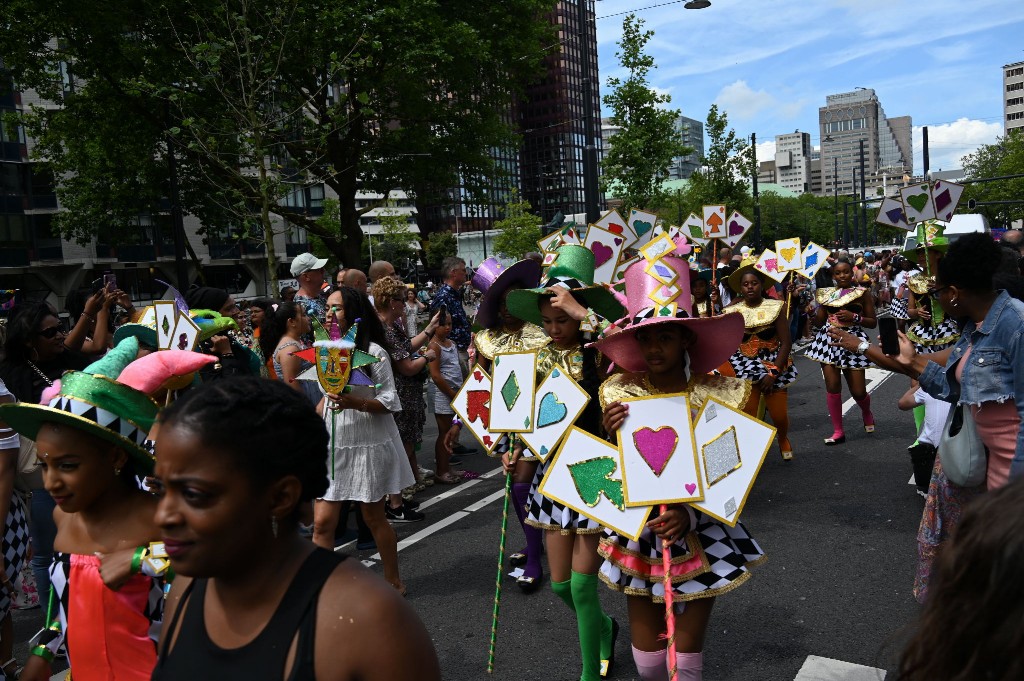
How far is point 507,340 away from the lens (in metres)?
5.51

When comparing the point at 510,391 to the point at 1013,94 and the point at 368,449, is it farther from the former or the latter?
the point at 1013,94

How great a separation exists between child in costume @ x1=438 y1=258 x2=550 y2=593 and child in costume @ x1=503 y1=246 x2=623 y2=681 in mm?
535

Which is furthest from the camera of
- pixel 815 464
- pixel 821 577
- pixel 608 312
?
pixel 815 464

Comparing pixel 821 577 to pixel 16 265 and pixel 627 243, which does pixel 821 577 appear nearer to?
pixel 627 243

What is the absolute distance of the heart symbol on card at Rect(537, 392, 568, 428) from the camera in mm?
3783

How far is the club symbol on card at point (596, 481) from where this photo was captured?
10.3 ft

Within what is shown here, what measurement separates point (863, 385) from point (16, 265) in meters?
42.8

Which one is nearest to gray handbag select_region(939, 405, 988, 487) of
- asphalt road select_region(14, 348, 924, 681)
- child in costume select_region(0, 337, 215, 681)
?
asphalt road select_region(14, 348, 924, 681)

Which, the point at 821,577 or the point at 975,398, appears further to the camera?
the point at 821,577

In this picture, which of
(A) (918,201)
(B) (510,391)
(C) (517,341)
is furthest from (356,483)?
(A) (918,201)

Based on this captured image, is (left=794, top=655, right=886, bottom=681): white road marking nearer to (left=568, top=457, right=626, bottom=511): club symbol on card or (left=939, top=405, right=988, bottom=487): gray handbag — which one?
(left=939, top=405, right=988, bottom=487): gray handbag

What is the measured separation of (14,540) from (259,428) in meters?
3.09

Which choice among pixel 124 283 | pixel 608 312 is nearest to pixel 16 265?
pixel 124 283

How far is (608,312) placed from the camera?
175 inches
